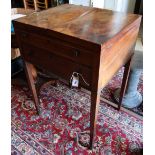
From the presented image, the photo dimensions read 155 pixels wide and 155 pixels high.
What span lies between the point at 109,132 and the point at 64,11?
0.91 m

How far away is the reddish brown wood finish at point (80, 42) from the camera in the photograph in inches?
31.2

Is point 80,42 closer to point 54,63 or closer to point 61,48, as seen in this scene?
point 61,48

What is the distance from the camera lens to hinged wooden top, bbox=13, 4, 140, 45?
2.67 feet

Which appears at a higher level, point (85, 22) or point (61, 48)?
point (85, 22)

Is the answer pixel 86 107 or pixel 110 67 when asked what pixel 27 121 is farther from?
pixel 110 67

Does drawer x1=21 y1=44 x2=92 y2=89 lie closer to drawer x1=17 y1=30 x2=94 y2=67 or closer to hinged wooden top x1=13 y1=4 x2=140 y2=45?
drawer x1=17 y1=30 x2=94 y2=67

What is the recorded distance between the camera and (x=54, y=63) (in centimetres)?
98

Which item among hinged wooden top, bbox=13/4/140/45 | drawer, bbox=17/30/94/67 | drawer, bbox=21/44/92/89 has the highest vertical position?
hinged wooden top, bbox=13/4/140/45

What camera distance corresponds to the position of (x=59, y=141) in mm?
1267

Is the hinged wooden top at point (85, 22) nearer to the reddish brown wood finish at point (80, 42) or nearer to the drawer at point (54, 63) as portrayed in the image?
the reddish brown wood finish at point (80, 42)

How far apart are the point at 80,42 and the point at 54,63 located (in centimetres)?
25

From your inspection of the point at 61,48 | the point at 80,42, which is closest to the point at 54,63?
the point at 61,48

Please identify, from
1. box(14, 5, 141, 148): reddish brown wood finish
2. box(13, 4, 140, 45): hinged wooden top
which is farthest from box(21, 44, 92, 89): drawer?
box(13, 4, 140, 45): hinged wooden top
